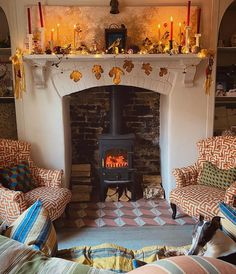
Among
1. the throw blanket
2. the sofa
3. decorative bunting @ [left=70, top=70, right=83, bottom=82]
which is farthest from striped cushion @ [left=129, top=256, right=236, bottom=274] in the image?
decorative bunting @ [left=70, top=70, right=83, bottom=82]

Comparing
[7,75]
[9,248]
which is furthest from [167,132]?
[9,248]

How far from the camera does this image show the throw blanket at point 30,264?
1.25m

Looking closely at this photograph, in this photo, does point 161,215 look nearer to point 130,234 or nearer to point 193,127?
point 130,234

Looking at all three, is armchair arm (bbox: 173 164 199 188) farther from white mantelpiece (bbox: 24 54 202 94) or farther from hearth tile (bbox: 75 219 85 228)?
hearth tile (bbox: 75 219 85 228)

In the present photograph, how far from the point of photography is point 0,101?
382cm

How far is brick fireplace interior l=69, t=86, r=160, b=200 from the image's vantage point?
418 cm

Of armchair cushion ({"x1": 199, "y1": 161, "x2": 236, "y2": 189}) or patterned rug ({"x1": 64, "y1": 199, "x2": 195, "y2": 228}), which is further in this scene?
patterned rug ({"x1": 64, "y1": 199, "x2": 195, "y2": 228})

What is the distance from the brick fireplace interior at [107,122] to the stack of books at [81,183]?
22 cm

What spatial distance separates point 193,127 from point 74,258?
2.30m

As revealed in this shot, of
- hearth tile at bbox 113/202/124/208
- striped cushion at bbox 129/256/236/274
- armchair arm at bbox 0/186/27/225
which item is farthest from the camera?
hearth tile at bbox 113/202/124/208

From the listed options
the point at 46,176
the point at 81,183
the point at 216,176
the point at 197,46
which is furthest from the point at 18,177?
the point at 197,46

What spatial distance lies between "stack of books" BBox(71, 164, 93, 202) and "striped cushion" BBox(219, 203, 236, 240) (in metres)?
2.36

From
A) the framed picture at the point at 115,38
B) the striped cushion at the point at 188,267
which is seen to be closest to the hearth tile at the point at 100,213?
the framed picture at the point at 115,38

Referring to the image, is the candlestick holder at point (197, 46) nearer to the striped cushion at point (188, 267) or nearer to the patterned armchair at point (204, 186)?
the patterned armchair at point (204, 186)
